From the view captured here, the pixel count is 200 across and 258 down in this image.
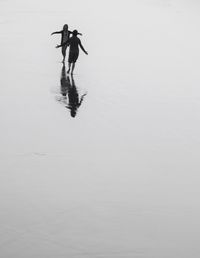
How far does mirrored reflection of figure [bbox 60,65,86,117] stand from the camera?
14.7 metres

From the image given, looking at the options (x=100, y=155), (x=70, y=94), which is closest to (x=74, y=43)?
(x=70, y=94)

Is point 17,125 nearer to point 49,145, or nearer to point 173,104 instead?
point 49,145

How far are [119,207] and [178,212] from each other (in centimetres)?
91

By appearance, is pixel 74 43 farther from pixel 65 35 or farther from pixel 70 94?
pixel 70 94

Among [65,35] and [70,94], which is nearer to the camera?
[70,94]

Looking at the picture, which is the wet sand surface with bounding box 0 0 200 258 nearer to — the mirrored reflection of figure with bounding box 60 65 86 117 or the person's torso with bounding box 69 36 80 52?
the mirrored reflection of figure with bounding box 60 65 86 117

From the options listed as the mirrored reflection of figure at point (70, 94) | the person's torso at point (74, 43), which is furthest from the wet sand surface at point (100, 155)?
the person's torso at point (74, 43)

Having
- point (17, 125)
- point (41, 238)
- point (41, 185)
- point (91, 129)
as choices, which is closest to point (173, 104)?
point (91, 129)

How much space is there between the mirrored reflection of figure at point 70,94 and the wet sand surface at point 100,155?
0.36 ft

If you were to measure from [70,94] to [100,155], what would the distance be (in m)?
4.59

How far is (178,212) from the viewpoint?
923 centimetres

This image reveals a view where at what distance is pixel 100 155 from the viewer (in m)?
11.5

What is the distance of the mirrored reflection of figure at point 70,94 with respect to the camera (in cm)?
1468

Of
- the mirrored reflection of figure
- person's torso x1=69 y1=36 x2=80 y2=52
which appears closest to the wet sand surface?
the mirrored reflection of figure
